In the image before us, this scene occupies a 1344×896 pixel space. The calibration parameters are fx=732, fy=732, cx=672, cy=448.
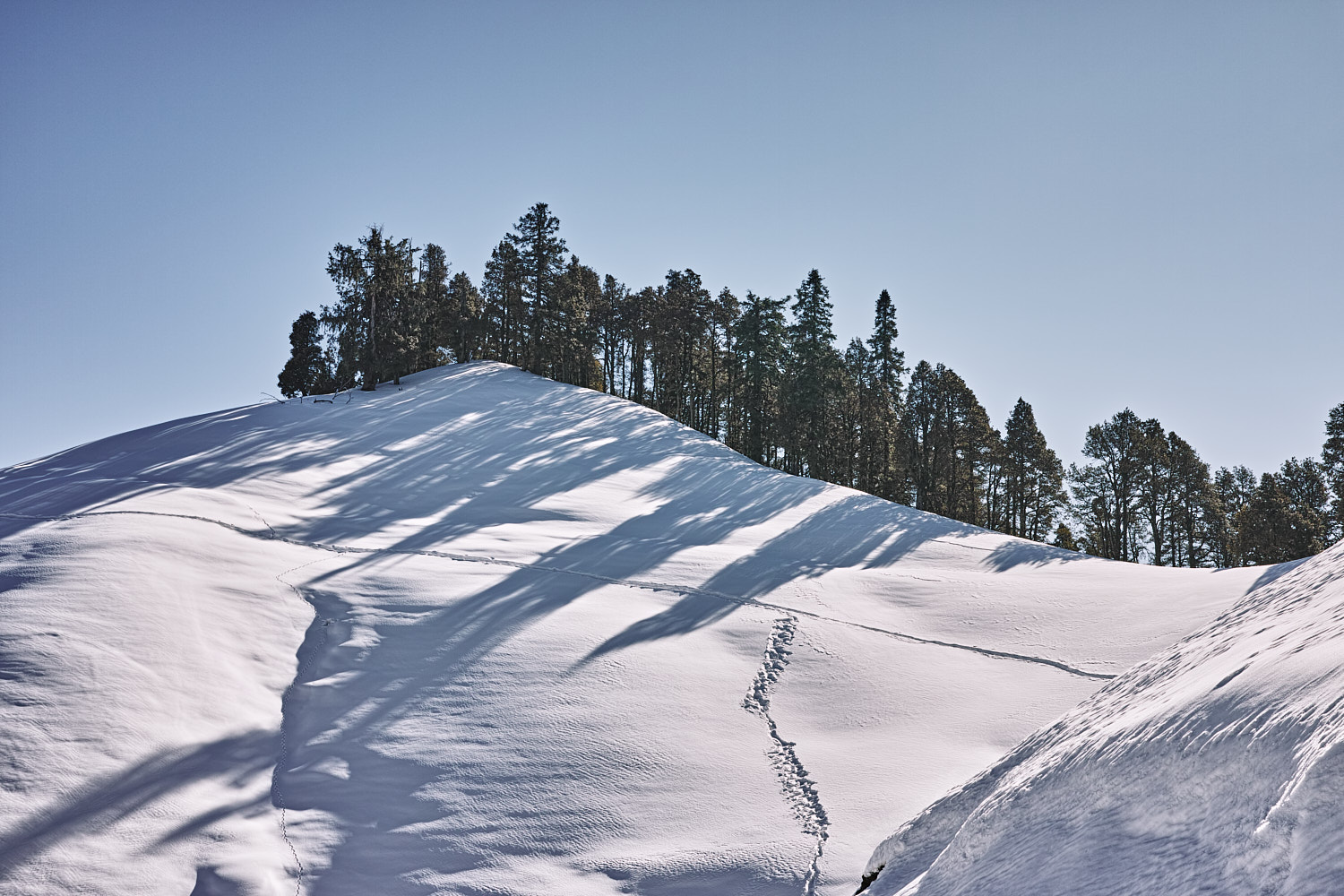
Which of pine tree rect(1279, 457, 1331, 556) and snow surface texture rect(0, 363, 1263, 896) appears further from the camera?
pine tree rect(1279, 457, 1331, 556)

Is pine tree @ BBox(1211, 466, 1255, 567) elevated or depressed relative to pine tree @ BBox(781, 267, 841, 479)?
depressed

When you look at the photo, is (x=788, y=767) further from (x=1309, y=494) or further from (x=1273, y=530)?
(x=1309, y=494)

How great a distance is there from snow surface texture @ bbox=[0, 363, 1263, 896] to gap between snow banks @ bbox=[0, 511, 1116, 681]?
0.06 m

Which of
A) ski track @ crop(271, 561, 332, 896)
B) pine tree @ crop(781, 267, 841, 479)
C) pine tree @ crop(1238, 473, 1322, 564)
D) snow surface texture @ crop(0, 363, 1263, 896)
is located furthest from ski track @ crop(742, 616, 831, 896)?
pine tree @ crop(781, 267, 841, 479)

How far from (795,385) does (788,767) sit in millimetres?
32334

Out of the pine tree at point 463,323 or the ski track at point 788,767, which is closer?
the ski track at point 788,767

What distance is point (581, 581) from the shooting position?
35.1ft

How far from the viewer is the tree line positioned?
3388 cm

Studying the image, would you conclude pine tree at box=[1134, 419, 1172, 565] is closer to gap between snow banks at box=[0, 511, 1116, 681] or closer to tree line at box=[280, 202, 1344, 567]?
tree line at box=[280, 202, 1344, 567]

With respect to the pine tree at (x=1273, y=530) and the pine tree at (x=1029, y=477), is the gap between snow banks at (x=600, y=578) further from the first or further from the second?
the pine tree at (x=1029, y=477)

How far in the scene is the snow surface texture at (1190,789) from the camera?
169cm

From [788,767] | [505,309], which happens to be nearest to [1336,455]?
[788,767]

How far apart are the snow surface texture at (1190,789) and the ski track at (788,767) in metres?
1.50

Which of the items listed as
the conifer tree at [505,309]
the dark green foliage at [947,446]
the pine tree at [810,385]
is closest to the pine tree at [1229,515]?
the dark green foliage at [947,446]
